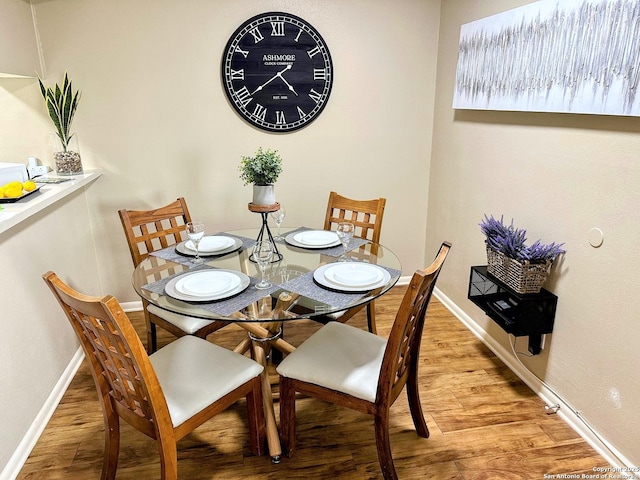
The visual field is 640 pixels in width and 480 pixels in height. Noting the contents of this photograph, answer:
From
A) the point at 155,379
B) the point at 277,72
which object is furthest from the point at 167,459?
the point at 277,72

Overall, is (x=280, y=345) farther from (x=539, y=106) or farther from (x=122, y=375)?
(x=539, y=106)

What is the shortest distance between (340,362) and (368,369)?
118 millimetres

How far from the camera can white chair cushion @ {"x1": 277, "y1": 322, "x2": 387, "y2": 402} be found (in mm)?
1686

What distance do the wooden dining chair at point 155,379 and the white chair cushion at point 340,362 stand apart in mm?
188

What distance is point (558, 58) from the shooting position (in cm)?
200

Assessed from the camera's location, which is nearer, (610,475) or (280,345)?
(610,475)

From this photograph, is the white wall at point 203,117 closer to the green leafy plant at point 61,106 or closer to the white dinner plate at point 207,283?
the green leafy plant at point 61,106

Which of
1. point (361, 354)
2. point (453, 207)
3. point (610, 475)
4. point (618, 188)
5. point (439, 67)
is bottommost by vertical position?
point (610, 475)

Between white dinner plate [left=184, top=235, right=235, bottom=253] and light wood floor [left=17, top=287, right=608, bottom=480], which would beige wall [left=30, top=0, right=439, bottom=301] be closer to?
white dinner plate [left=184, top=235, right=235, bottom=253]

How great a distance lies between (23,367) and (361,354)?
152 cm

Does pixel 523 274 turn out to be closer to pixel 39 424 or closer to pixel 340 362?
pixel 340 362

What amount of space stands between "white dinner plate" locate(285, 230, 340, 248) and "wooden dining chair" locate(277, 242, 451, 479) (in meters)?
0.50

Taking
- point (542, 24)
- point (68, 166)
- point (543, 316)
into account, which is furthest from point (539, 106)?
point (68, 166)

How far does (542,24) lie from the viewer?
2.08m
